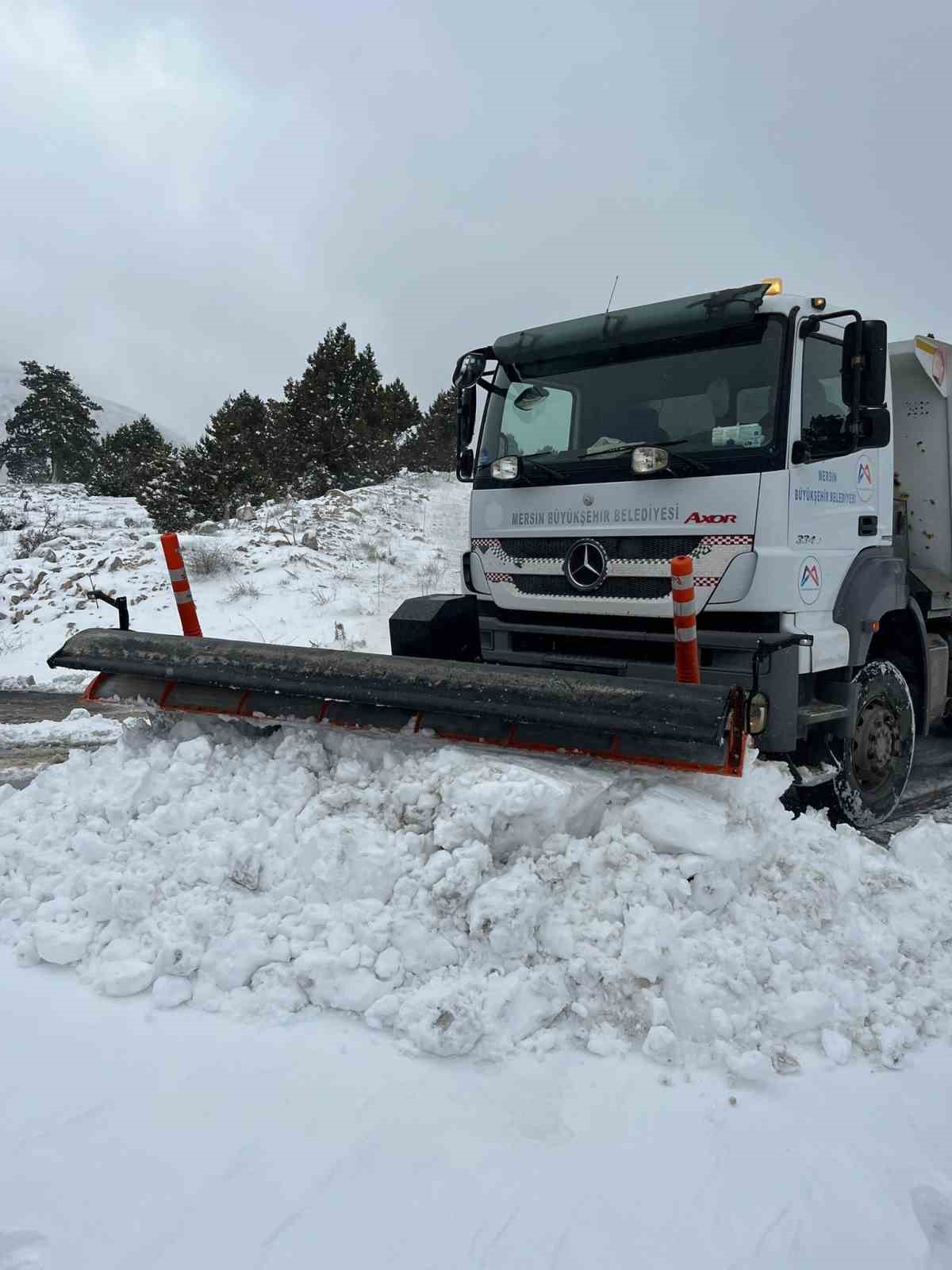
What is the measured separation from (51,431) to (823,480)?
4627cm

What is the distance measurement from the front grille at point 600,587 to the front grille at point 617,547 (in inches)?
4.4

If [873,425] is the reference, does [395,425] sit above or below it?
above

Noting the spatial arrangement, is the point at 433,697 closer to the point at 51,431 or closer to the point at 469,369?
the point at 469,369

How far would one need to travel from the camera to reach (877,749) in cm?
534

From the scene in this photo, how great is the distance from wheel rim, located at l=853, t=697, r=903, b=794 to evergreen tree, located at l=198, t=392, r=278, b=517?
19466mm

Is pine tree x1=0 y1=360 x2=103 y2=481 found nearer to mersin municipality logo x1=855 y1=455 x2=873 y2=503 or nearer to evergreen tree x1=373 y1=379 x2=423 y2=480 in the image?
evergreen tree x1=373 y1=379 x2=423 y2=480

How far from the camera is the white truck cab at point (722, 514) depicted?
441 centimetres

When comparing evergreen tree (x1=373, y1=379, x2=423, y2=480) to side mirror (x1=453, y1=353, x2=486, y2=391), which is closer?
side mirror (x1=453, y1=353, x2=486, y2=391)

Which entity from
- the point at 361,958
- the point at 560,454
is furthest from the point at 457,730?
the point at 560,454

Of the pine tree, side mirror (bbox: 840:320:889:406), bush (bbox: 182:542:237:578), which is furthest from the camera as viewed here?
the pine tree

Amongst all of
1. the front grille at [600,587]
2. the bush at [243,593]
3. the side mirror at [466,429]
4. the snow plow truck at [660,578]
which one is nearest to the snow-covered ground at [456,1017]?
the snow plow truck at [660,578]

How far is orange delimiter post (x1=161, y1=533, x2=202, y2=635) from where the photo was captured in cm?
480

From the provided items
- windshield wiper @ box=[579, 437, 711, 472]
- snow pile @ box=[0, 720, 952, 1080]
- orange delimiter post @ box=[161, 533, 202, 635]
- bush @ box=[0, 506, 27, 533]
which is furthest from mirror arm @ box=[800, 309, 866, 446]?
bush @ box=[0, 506, 27, 533]

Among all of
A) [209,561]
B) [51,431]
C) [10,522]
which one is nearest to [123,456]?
[51,431]
